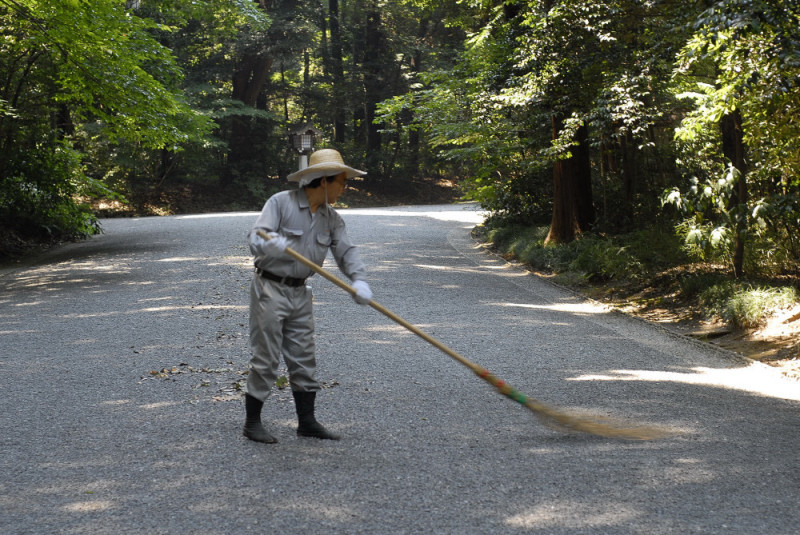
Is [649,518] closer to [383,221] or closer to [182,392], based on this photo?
[182,392]

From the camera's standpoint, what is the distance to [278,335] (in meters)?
4.53

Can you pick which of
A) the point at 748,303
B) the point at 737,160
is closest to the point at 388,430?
the point at 748,303

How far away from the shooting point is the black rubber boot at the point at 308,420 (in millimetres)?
4719

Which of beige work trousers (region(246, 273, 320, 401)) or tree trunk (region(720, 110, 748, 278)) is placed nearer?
Result: beige work trousers (region(246, 273, 320, 401))

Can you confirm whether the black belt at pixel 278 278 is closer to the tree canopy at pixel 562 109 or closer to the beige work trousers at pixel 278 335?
the beige work trousers at pixel 278 335

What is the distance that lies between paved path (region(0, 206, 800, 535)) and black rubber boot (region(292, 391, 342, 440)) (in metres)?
0.09

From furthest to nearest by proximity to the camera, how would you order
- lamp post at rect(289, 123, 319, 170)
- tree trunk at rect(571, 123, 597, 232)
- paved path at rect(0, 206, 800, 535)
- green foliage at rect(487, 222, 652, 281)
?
lamp post at rect(289, 123, 319, 170)
tree trunk at rect(571, 123, 597, 232)
green foliage at rect(487, 222, 652, 281)
paved path at rect(0, 206, 800, 535)

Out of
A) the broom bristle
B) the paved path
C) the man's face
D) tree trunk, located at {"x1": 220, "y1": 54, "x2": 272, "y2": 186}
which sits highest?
tree trunk, located at {"x1": 220, "y1": 54, "x2": 272, "y2": 186}

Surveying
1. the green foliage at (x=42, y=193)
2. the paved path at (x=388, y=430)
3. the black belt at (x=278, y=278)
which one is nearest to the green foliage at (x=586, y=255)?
the paved path at (x=388, y=430)

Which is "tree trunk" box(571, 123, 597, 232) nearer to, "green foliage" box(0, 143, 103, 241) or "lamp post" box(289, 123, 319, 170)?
"green foliage" box(0, 143, 103, 241)

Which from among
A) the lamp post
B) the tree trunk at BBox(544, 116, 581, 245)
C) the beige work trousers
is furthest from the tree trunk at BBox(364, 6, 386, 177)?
the beige work trousers

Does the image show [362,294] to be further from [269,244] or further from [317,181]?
[317,181]

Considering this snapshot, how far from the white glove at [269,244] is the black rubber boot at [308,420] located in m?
0.93

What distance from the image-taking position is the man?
4484 millimetres
